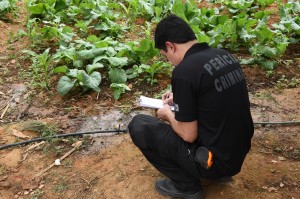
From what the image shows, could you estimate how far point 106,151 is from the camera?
4.09 meters

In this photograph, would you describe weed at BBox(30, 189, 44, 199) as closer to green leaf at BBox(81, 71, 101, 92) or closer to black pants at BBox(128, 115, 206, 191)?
black pants at BBox(128, 115, 206, 191)

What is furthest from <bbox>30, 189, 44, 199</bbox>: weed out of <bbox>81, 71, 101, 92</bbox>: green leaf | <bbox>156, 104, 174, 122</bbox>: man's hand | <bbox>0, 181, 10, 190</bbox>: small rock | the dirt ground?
<bbox>81, 71, 101, 92</bbox>: green leaf

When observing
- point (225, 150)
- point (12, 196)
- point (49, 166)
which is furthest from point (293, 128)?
point (12, 196)

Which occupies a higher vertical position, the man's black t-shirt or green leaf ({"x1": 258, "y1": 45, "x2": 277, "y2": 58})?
the man's black t-shirt

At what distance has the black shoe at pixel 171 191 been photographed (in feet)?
10.8

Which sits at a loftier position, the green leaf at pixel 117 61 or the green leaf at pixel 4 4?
the green leaf at pixel 117 61

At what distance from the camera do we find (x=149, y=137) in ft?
10.5

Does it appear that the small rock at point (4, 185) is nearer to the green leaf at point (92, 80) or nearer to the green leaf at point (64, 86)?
the green leaf at point (64, 86)

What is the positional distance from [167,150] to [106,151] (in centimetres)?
118

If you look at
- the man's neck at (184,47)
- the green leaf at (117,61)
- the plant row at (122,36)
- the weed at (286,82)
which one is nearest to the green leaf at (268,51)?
the plant row at (122,36)

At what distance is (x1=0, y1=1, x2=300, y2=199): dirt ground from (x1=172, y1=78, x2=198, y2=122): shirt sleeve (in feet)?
3.36

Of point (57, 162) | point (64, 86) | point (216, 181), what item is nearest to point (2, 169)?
point (57, 162)

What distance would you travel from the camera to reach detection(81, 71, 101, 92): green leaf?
16.0 ft

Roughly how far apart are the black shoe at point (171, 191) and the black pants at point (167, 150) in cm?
4
